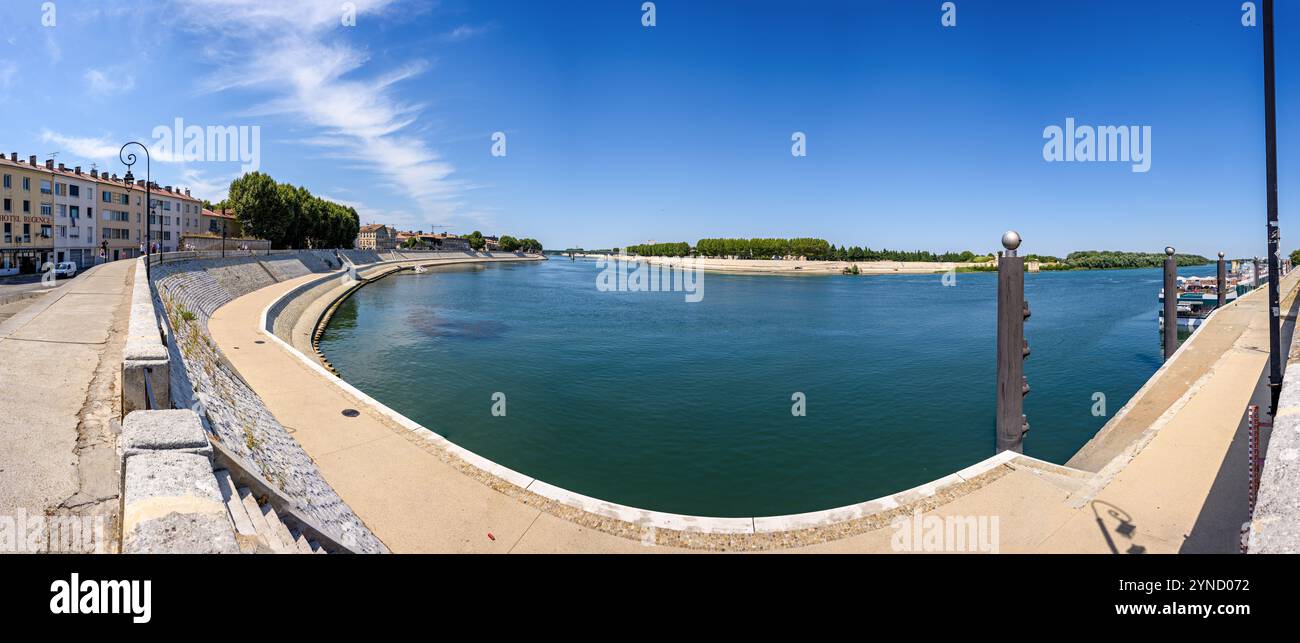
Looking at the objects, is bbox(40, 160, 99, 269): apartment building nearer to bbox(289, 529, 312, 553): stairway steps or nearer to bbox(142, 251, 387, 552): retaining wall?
bbox(142, 251, 387, 552): retaining wall

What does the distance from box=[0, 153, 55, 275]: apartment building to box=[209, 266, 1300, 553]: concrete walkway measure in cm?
5372

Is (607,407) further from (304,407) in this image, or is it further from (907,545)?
(907,545)

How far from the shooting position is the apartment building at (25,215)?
46.1m

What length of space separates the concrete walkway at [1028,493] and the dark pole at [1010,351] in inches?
51.6

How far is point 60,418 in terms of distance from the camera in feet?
23.7

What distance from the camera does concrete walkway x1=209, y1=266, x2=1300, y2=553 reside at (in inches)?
281

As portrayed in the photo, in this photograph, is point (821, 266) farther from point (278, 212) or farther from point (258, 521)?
point (258, 521)

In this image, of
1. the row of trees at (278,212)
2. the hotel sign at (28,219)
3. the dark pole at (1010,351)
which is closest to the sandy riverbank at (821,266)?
the row of trees at (278,212)

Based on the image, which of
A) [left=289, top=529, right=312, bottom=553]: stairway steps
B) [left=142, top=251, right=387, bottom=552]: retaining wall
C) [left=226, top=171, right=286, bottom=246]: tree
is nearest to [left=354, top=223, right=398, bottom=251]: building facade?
[left=226, top=171, right=286, bottom=246]: tree

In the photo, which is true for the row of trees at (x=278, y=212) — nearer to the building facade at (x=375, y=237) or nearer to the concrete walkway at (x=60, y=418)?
the concrete walkway at (x=60, y=418)

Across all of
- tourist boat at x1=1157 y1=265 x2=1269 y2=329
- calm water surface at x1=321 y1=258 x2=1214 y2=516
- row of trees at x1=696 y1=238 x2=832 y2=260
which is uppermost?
row of trees at x1=696 y1=238 x2=832 y2=260

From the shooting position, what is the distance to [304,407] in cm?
1331

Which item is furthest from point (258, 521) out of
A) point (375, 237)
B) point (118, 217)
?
point (375, 237)

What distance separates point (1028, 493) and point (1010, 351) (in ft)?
13.1
